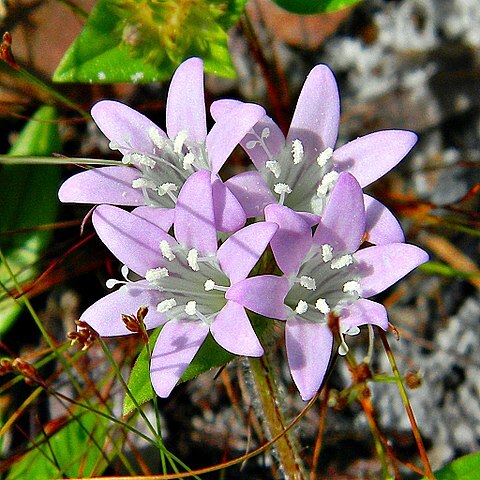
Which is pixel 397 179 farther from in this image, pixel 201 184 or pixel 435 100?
pixel 201 184

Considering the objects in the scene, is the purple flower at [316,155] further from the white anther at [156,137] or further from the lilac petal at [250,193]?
the white anther at [156,137]

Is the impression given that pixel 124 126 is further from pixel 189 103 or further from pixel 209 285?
pixel 209 285

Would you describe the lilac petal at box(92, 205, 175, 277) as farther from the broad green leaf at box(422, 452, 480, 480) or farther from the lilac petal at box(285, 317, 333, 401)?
the broad green leaf at box(422, 452, 480, 480)

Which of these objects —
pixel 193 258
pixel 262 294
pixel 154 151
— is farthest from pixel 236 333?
pixel 154 151

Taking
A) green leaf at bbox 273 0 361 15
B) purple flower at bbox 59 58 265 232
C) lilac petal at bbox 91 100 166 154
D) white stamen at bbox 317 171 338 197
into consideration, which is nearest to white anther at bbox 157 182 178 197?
purple flower at bbox 59 58 265 232

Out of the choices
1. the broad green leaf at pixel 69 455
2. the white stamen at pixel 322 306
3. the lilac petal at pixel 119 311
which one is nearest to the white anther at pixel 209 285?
the lilac petal at pixel 119 311
